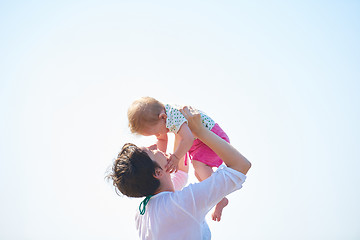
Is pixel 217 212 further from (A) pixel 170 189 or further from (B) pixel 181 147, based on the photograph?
(A) pixel 170 189

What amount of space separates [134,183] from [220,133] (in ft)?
5.00

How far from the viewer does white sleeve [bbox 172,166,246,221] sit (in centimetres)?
242

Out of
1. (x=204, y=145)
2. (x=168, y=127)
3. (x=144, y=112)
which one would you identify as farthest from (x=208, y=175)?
(x=144, y=112)

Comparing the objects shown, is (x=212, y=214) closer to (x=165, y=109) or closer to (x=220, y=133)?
(x=220, y=133)

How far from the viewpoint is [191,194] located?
7.97 feet

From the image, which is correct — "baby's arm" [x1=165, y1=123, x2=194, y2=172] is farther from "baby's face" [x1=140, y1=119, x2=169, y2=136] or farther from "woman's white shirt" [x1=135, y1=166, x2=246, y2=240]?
"woman's white shirt" [x1=135, y1=166, x2=246, y2=240]

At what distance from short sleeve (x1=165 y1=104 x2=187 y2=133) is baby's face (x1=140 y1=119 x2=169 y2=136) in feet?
0.41

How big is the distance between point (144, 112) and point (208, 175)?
1.05 m

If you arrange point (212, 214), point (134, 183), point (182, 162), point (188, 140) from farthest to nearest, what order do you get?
point (182, 162)
point (212, 214)
point (188, 140)
point (134, 183)

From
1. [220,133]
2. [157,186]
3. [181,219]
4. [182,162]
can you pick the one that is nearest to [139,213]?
[157,186]

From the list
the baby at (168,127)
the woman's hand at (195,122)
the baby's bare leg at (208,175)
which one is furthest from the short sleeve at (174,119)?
the baby's bare leg at (208,175)

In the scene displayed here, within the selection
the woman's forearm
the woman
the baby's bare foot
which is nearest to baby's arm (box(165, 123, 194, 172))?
the woman

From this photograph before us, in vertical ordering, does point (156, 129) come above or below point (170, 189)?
above

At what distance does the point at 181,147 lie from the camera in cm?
326
